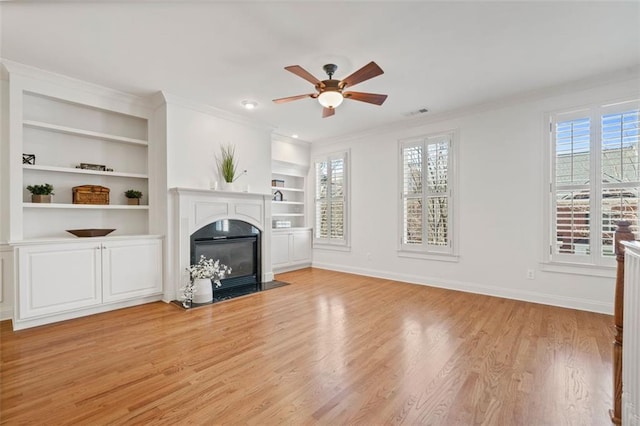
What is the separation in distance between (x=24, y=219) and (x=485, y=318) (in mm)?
5521

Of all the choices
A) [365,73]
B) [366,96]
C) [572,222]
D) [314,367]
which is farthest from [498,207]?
[314,367]

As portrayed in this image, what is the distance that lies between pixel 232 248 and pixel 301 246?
196 centimetres

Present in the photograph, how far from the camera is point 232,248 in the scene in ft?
15.8

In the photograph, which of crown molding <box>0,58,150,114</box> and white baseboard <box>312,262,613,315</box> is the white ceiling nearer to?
crown molding <box>0,58,150,114</box>

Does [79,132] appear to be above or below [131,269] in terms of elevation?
above

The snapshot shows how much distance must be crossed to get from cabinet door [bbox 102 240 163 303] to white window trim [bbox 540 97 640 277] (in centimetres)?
526

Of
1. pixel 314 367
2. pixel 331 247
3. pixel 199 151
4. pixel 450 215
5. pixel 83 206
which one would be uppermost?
pixel 199 151

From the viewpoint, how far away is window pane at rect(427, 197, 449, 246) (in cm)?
489

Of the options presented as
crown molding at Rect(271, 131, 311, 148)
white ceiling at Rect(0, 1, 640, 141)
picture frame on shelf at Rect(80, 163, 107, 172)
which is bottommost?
picture frame on shelf at Rect(80, 163, 107, 172)

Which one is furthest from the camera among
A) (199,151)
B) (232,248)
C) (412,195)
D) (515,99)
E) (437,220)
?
(412,195)

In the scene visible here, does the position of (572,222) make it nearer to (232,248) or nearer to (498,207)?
(498,207)

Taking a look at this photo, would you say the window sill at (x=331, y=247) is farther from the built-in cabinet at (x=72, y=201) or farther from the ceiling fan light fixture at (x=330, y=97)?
the ceiling fan light fixture at (x=330, y=97)

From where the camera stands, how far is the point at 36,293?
315 centimetres

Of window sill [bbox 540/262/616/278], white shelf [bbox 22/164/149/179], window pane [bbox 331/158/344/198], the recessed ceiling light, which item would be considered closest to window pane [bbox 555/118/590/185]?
window sill [bbox 540/262/616/278]
